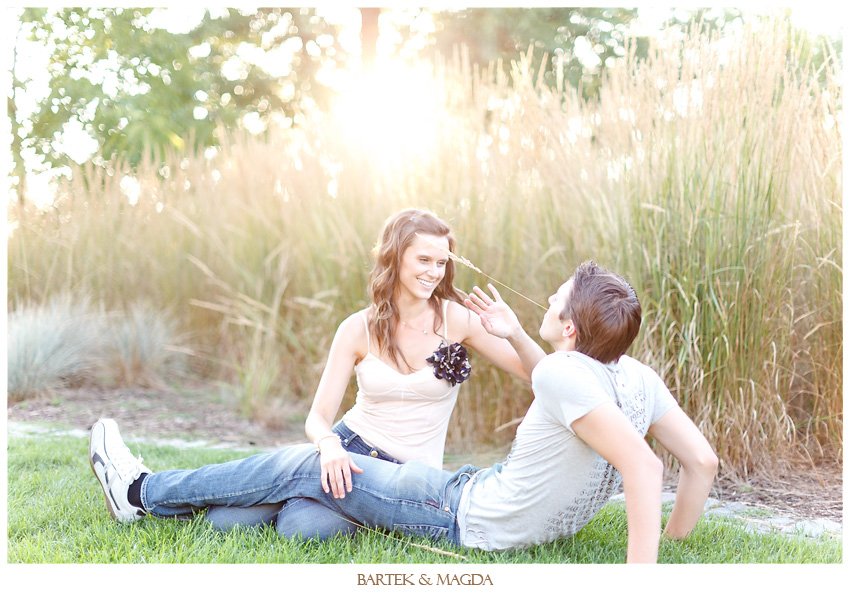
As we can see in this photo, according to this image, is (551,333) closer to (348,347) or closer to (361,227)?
(348,347)

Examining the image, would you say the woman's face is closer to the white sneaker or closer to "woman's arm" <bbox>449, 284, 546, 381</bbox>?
"woman's arm" <bbox>449, 284, 546, 381</bbox>

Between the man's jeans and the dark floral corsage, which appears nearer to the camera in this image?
the man's jeans

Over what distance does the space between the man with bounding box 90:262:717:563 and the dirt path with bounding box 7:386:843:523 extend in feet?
2.30

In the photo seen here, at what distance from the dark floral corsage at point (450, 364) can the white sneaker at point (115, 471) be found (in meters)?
0.93

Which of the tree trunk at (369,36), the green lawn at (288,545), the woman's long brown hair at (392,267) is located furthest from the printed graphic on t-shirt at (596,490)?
the tree trunk at (369,36)

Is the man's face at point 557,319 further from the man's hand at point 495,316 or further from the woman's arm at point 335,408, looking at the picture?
the woman's arm at point 335,408

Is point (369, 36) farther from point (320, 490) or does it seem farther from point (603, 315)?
point (603, 315)

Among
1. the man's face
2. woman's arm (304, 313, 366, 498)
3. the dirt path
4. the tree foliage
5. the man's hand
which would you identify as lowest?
the dirt path

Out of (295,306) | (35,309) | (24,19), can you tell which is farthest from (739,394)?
(35,309)

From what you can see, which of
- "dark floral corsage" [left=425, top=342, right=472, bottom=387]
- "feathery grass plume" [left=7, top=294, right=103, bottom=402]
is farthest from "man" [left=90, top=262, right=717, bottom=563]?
"feathery grass plume" [left=7, top=294, right=103, bottom=402]

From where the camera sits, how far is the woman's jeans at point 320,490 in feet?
6.29

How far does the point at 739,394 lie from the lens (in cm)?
264

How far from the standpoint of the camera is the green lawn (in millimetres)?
1912
